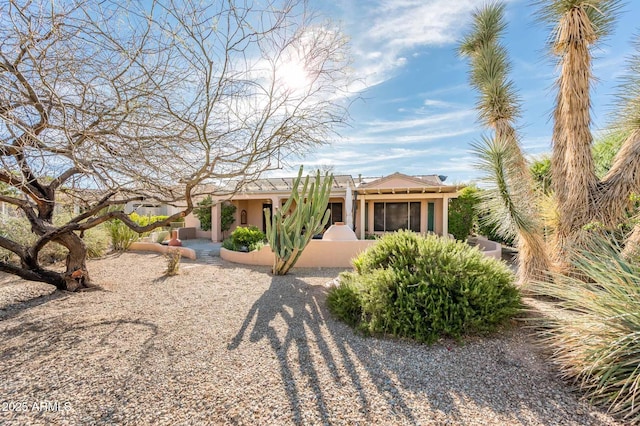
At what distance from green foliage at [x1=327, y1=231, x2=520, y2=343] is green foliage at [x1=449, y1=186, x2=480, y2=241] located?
37.5 feet

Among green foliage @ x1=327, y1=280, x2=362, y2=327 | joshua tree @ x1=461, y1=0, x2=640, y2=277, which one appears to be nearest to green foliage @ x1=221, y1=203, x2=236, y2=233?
green foliage @ x1=327, y1=280, x2=362, y2=327

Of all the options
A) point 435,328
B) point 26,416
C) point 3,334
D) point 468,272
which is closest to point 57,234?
point 3,334

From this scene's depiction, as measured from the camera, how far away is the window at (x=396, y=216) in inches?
639

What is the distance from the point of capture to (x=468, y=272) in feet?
15.0

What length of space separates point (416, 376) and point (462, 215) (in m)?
14.1

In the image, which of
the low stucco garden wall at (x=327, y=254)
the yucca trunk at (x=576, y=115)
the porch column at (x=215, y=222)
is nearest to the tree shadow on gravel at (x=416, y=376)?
the yucca trunk at (x=576, y=115)

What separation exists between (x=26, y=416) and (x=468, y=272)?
18.4 feet

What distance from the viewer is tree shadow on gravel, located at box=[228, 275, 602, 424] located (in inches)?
109

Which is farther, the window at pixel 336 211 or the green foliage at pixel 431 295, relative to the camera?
the window at pixel 336 211

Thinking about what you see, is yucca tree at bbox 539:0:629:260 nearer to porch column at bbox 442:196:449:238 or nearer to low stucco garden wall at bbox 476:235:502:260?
low stucco garden wall at bbox 476:235:502:260

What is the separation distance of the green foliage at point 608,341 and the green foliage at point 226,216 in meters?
17.0

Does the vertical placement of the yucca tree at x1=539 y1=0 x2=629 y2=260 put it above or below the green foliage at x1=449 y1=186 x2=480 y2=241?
above

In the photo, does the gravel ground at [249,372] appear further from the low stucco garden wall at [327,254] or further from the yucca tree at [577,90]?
the low stucco garden wall at [327,254]

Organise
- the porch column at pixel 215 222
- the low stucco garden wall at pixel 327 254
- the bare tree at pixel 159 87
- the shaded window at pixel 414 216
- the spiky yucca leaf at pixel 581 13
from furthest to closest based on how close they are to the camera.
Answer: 1. the porch column at pixel 215 222
2. the shaded window at pixel 414 216
3. the low stucco garden wall at pixel 327 254
4. the spiky yucca leaf at pixel 581 13
5. the bare tree at pixel 159 87
